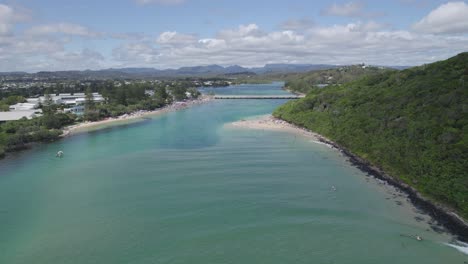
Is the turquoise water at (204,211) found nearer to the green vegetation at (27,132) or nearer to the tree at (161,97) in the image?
the green vegetation at (27,132)

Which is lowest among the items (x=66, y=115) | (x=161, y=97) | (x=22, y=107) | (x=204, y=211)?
(x=204, y=211)

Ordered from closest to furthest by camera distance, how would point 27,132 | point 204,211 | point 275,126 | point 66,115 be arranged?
point 204,211, point 27,132, point 275,126, point 66,115

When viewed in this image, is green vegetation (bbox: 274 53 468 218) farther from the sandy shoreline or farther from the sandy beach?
the sandy shoreline

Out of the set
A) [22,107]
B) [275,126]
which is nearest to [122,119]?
[22,107]

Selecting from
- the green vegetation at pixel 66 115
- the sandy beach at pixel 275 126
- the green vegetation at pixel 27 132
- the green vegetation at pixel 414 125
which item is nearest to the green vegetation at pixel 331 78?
the green vegetation at pixel 66 115

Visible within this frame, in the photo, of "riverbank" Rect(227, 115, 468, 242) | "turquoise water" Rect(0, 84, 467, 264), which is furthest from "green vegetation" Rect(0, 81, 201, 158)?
"riverbank" Rect(227, 115, 468, 242)

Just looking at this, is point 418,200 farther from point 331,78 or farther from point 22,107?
point 331,78
